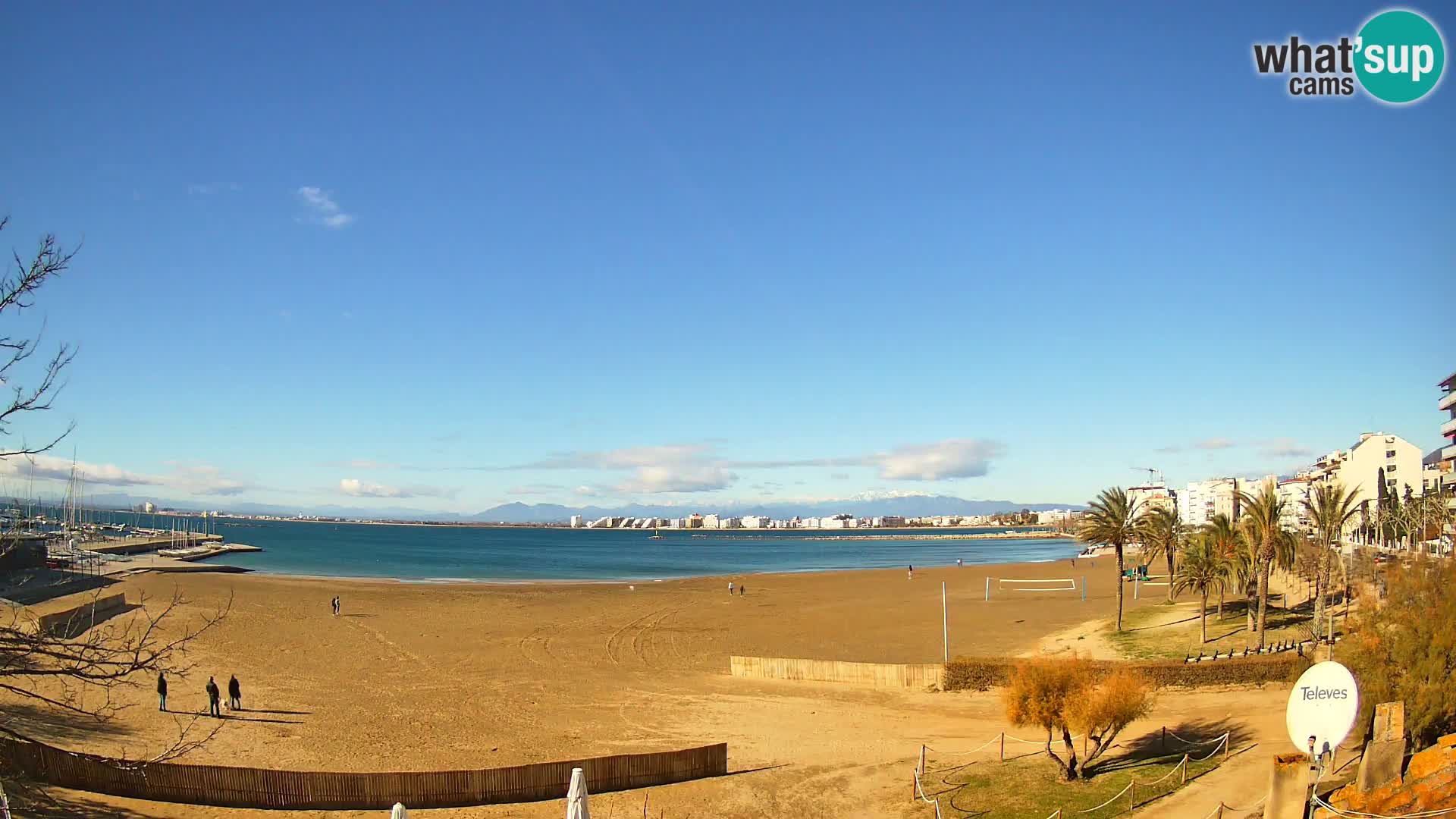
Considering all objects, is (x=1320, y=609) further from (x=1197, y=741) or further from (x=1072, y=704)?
(x=1072, y=704)

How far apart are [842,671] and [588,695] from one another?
948 cm

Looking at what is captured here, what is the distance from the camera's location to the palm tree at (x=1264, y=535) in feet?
117

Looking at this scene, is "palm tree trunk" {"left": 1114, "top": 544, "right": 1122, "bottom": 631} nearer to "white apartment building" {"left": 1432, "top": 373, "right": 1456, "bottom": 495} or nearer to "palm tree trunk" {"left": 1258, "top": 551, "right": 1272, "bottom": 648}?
"palm tree trunk" {"left": 1258, "top": 551, "right": 1272, "bottom": 648}

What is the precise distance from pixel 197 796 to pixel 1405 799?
74.3 feet

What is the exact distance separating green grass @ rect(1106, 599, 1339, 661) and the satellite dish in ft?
64.9

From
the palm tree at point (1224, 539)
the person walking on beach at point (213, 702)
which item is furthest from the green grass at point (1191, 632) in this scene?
the person walking on beach at point (213, 702)

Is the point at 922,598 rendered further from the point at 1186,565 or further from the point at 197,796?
the point at 197,796

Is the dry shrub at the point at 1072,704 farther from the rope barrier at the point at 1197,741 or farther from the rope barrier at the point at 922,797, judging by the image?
the rope barrier at the point at 922,797

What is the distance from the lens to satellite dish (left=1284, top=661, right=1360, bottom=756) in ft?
45.9

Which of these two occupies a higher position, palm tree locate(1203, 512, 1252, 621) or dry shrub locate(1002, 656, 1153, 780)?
palm tree locate(1203, 512, 1252, 621)

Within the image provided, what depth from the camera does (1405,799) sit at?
45.4 ft

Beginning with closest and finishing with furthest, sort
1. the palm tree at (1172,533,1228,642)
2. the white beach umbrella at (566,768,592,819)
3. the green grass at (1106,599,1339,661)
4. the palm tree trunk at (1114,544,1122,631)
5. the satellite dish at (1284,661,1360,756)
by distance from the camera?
the white beach umbrella at (566,768,592,819)
the satellite dish at (1284,661,1360,756)
the green grass at (1106,599,1339,661)
the palm tree at (1172,533,1228,642)
the palm tree trunk at (1114,544,1122,631)

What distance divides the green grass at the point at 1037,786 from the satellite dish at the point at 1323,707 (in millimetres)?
4555

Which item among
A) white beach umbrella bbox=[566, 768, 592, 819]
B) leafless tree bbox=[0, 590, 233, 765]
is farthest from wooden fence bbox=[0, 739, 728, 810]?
white beach umbrella bbox=[566, 768, 592, 819]
